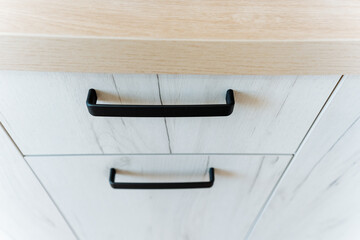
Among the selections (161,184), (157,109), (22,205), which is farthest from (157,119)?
(22,205)

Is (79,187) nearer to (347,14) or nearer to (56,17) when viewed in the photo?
(56,17)

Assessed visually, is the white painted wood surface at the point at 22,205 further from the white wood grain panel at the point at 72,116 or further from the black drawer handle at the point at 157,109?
the black drawer handle at the point at 157,109

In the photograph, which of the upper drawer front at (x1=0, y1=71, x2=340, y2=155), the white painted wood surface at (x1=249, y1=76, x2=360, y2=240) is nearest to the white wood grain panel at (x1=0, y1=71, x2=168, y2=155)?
the upper drawer front at (x1=0, y1=71, x2=340, y2=155)

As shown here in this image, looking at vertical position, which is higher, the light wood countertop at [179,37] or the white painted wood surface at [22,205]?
the light wood countertop at [179,37]

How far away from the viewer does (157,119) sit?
0.35m

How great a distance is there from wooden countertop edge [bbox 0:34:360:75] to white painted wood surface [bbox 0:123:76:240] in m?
0.15

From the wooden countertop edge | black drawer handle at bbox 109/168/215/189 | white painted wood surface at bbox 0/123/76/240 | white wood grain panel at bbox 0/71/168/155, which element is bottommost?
white painted wood surface at bbox 0/123/76/240

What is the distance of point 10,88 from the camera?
1.01 ft

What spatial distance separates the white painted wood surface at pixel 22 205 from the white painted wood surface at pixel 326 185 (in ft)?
1.35

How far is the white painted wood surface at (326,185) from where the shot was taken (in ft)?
1.16

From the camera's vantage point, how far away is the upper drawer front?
1.00 ft

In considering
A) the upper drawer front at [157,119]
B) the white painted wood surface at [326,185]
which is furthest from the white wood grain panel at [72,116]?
the white painted wood surface at [326,185]

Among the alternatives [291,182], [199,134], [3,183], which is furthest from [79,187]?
[291,182]

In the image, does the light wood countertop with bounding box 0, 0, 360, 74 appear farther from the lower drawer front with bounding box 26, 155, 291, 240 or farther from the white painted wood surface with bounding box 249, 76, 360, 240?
the lower drawer front with bounding box 26, 155, 291, 240
